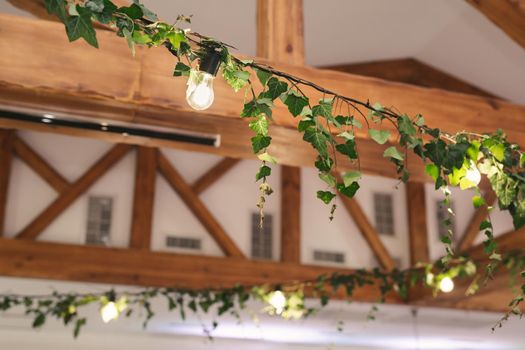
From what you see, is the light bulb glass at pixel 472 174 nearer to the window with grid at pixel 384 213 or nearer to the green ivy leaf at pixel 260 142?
the green ivy leaf at pixel 260 142

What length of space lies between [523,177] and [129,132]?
173 cm

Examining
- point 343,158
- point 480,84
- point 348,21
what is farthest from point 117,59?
point 480,84

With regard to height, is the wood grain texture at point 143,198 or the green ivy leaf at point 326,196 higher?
the wood grain texture at point 143,198

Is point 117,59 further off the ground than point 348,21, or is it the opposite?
point 348,21

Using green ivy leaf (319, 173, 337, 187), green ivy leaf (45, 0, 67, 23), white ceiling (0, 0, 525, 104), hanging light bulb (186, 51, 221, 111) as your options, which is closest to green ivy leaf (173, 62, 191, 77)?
hanging light bulb (186, 51, 221, 111)

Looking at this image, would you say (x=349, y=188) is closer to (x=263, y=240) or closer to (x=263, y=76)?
(x=263, y=76)

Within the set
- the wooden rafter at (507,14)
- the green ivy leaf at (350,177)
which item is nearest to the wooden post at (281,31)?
the wooden rafter at (507,14)

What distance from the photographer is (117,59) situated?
9.93 ft

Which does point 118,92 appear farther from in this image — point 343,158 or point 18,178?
point 18,178

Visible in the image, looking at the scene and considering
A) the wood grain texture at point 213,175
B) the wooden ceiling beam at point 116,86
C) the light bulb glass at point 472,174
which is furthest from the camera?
the wood grain texture at point 213,175

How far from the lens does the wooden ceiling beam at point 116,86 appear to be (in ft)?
9.45

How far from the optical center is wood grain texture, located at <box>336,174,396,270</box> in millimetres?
7562

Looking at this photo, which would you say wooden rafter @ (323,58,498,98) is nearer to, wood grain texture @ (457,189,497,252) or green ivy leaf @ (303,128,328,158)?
wood grain texture @ (457,189,497,252)

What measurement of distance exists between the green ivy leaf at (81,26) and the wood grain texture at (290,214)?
18.7 feet
